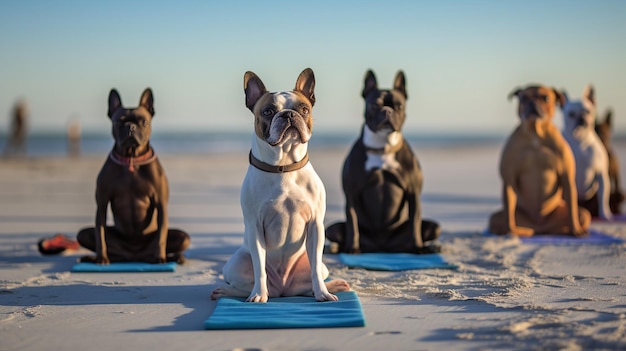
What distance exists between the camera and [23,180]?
1697 cm

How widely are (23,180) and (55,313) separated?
12738mm

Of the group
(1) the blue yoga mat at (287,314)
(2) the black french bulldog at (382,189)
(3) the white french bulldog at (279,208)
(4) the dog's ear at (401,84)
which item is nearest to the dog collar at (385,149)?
(2) the black french bulldog at (382,189)

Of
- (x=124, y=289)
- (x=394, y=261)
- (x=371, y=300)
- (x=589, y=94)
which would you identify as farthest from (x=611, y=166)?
Answer: (x=124, y=289)

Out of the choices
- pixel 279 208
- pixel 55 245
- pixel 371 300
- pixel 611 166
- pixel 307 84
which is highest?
pixel 307 84

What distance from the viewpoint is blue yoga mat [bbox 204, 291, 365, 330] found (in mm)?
4602

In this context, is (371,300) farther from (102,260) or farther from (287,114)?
(102,260)

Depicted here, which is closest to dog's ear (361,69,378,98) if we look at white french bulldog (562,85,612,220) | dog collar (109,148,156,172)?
dog collar (109,148,156,172)

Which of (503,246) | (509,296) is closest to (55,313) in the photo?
(509,296)

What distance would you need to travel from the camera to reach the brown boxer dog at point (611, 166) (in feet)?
35.9

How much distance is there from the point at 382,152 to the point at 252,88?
2.56 meters

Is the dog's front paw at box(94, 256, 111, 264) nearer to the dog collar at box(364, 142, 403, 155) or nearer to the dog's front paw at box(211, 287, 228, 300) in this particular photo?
the dog's front paw at box(211, 287, 228, 300)

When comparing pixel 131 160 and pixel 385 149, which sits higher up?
pixel 385 149

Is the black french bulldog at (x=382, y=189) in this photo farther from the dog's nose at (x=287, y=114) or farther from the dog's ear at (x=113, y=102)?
the dog's nose at (x=287, y=114)

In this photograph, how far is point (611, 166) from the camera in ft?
37.1
